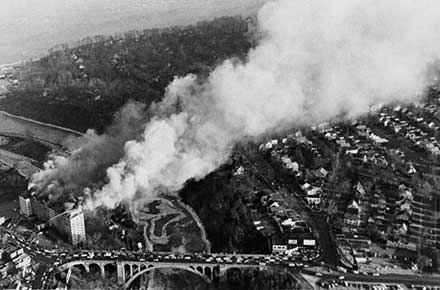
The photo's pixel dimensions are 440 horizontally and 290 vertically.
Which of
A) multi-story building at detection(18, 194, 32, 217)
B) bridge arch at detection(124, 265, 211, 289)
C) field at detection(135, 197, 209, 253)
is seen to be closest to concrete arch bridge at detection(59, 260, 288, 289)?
bridge arch at detection(124, 265, 211, 289)

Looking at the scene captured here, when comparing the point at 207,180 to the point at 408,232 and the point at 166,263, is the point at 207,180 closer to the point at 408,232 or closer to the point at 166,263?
the point at 166,263

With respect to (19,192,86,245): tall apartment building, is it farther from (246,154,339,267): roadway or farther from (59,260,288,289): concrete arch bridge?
(246,154,339,267): roadway

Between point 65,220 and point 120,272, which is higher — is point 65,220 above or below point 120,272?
above

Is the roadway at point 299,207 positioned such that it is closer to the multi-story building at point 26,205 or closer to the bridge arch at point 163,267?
the bridge arch at point 163,267

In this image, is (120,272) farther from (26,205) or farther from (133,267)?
(26,205)

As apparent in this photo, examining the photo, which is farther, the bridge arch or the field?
the field

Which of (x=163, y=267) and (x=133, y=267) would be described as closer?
(x=163, y=267)

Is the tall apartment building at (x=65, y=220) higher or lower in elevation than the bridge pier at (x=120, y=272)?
higher

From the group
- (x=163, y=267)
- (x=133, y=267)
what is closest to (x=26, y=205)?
(x=133, y=267)

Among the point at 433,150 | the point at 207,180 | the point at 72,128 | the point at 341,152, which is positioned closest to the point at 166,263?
the point at 207,180

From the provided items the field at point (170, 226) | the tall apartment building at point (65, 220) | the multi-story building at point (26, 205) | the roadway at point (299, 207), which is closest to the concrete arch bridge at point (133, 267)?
the field at point (170, 226)
